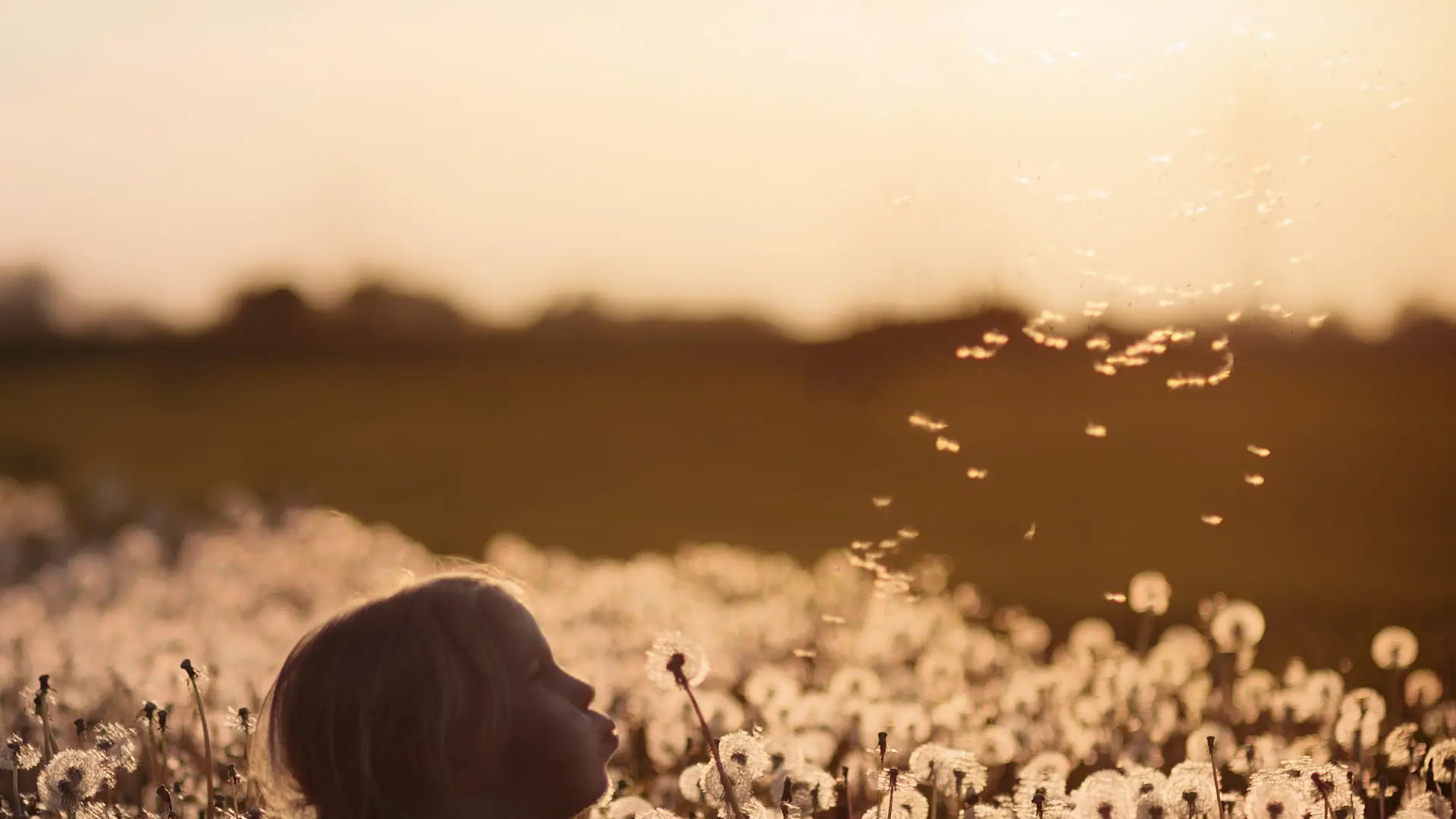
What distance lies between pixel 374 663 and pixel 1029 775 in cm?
204

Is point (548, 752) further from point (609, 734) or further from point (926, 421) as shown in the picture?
point (926, 421)

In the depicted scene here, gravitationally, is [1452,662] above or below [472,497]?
above

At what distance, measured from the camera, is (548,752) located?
3.23m

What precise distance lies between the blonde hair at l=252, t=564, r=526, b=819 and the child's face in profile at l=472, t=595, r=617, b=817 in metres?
0.03

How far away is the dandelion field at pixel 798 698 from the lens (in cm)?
421

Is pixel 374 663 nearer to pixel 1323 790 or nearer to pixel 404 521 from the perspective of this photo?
pixel 1323 790

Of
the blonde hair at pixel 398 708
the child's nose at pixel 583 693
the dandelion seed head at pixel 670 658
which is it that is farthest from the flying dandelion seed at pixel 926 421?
the blonde hair at pixel 398 708

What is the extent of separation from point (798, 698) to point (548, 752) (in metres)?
3.35

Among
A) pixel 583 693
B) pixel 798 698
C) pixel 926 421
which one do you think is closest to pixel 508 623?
pixel 583 693

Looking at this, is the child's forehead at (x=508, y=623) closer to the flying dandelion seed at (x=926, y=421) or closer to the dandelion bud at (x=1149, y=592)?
the flying dandelion seed at (x=926, y=421)

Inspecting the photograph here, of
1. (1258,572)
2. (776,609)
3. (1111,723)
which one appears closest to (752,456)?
(1258,572)

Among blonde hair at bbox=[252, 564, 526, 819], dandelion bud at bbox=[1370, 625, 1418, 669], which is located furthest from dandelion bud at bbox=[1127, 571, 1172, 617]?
blonde hair at bbox=[252, 564, 526, 819]

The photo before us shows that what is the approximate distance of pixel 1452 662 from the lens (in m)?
6.18

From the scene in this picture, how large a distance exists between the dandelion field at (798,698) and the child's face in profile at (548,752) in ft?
1.04
